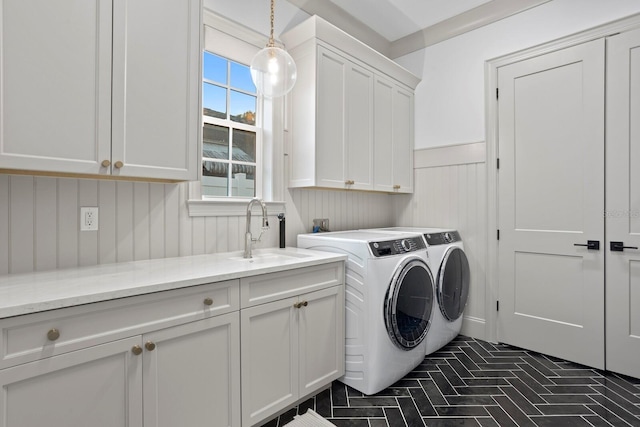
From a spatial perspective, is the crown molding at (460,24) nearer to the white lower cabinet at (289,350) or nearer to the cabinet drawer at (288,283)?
the cabinet drawer at (288,283)

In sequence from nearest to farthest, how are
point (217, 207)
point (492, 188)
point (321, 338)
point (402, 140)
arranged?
point (321, 338) → point (217, 207) → point (492, 188) → point (402, 140)

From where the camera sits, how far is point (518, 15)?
2.94m

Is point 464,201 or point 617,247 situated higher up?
point 464,201

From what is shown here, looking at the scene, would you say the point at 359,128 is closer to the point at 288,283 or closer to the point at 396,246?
the point at 396,246

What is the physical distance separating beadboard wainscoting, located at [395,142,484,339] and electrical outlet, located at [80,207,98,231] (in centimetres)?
290

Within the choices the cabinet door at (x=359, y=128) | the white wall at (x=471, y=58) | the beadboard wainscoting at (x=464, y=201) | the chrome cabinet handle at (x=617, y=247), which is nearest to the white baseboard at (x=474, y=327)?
the beadboard wainscoting at (x=464, y=201)

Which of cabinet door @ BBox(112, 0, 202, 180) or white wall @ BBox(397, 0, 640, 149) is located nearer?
cabinet door @ BBox(112, 0, 202, 180)

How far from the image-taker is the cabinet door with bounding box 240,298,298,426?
1712 millimetres

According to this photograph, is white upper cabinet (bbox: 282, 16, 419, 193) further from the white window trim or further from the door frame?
the door frame

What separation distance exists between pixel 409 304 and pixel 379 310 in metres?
0.32

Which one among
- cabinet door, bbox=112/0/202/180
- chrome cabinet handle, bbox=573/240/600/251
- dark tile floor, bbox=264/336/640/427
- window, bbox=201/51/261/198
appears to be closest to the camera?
cabinet door, bbox=112/0/202/180

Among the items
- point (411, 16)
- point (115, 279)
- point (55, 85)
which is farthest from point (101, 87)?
point (411, 16)

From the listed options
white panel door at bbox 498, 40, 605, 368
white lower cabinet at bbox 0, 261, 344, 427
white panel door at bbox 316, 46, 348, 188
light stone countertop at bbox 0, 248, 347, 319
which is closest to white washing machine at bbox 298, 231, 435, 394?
Answer: white lower cabinet at bbox 0, 261, 344, 427

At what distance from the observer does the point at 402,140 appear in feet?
11.4
